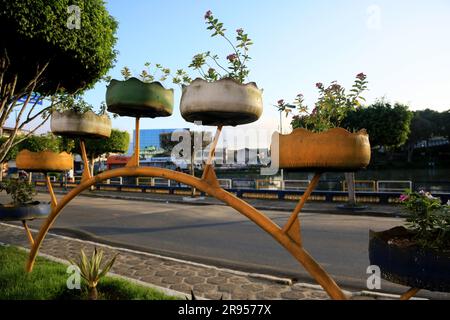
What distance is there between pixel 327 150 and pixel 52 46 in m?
4.72

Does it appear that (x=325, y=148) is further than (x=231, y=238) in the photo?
No

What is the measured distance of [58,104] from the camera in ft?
23.5

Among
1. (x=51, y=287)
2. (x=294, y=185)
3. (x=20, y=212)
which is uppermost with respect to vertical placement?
(x=20, y=212)

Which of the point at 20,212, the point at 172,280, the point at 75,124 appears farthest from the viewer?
the point at 172,280

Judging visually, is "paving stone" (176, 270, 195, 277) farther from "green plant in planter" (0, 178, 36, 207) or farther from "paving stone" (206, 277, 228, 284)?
"green plant in planter" (0, 178, 36, 207)

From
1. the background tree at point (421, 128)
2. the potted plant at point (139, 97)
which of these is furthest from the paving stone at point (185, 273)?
the background tree at point (421, 128)

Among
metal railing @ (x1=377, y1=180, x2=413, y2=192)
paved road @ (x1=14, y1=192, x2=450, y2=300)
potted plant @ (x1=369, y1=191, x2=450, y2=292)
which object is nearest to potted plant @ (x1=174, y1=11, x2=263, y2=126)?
potted plant @ (x1=369, y1=191, x2=450, y2=292)

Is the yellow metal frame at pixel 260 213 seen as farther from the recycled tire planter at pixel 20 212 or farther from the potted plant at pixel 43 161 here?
the recycled tire planter at pixel 20 212

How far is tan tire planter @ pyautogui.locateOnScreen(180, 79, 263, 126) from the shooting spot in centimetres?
246

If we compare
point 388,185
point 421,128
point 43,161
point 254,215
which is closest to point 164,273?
point 43,161

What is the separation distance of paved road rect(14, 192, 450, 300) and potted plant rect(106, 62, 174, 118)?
14.1 ft

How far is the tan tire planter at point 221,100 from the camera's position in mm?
2461

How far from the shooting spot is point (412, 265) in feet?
5.73

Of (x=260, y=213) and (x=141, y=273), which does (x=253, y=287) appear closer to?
(x=141, y=273)
